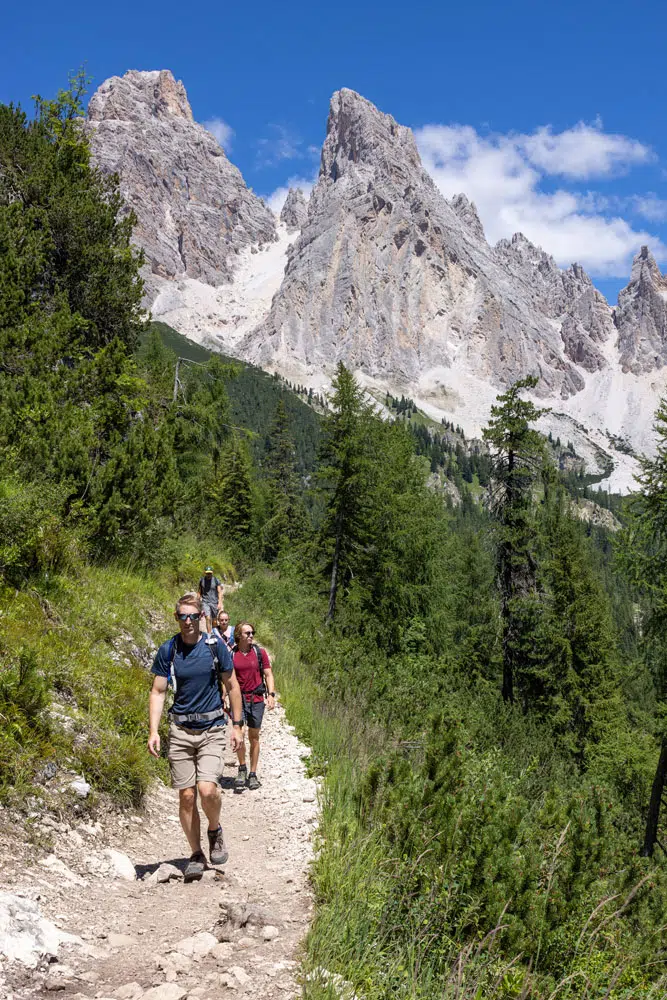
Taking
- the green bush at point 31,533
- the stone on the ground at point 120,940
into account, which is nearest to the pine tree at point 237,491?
the green bush at point 31,533

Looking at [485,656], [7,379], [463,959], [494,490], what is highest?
[494,490]

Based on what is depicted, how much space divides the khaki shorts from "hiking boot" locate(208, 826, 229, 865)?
458 millimetres

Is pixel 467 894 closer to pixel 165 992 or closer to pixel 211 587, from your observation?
pixel 165 992

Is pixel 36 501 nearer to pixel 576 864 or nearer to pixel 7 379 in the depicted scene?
pixel 7 379

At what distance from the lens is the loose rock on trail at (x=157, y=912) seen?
3.10 metres

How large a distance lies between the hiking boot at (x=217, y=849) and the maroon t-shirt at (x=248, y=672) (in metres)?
2.38

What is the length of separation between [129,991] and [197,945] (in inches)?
22.3

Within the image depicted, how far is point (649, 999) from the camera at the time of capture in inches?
108

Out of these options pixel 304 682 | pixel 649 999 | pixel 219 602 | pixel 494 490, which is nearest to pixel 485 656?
pixel 494 490

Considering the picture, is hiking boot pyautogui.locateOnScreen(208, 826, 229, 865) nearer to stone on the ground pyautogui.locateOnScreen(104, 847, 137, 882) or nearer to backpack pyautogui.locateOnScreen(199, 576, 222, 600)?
stone on the ground pyautogui.locateOnScreen(104, 847, 137, 882)

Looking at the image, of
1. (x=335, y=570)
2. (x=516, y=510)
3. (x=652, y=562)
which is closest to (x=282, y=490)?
(x=335, y=570)

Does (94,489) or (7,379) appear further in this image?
(94,489)

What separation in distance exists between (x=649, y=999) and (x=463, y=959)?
32.9 inches

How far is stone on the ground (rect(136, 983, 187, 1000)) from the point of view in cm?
292
